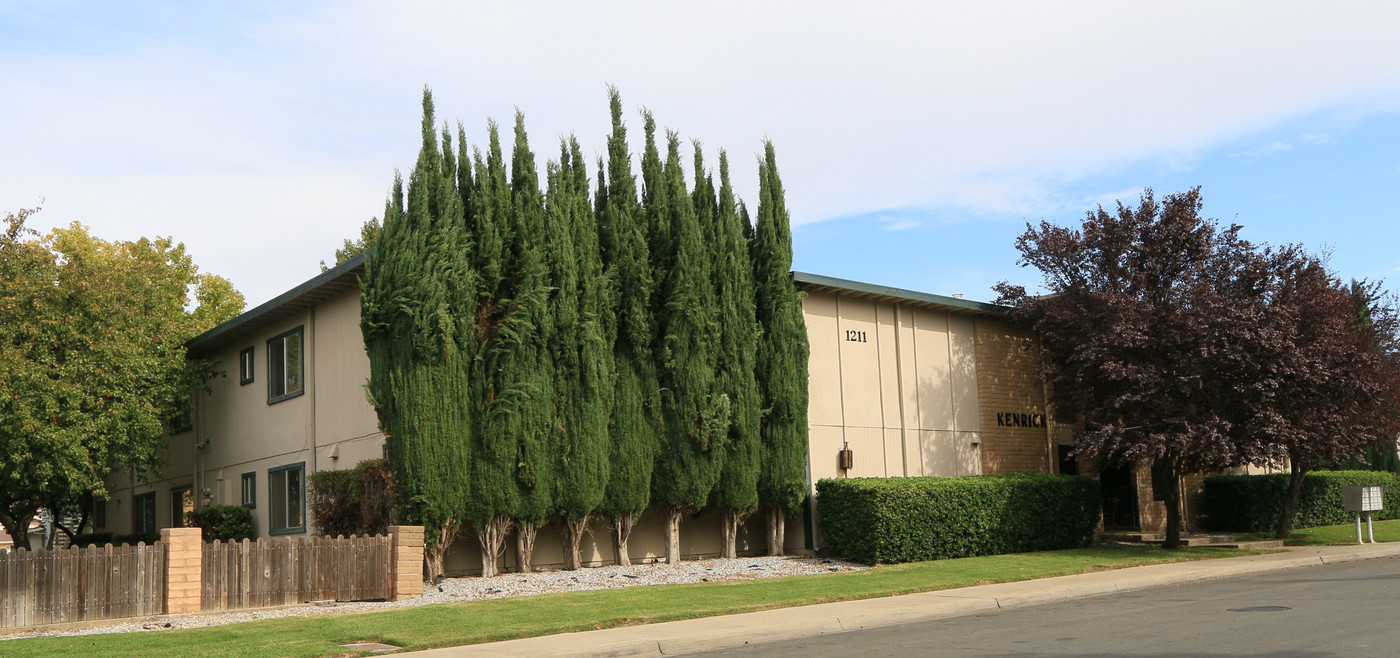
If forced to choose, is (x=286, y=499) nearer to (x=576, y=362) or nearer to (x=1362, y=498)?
(x=576, y=362)

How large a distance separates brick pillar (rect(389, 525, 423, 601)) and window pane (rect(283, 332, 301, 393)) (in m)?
7.81

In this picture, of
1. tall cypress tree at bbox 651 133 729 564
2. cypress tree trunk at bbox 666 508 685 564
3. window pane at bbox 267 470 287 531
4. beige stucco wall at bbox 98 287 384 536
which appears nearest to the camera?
tall cypress tree at bbox 651 133 729 564

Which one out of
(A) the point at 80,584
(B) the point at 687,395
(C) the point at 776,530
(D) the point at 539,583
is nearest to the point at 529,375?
(B) the point at 687,395

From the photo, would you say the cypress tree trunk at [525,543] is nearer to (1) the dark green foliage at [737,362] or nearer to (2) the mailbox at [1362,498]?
(1) the dark green foliage at [737,362]

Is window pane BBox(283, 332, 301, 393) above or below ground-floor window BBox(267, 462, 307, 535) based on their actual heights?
above

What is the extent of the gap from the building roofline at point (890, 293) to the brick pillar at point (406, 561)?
9.44 meters

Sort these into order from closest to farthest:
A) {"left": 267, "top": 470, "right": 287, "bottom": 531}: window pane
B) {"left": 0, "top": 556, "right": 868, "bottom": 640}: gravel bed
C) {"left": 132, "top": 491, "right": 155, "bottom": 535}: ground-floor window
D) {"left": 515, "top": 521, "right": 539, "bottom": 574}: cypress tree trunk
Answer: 1. {"left": 0, "top": 556, "right": 868, "bottom": 640}: gravel bed
2. {"left": 515, "top": 521, "right": 539, "bottom": 574}: cypress tree trunk
3. {"left": 267, "top": 470, "right": 287, "bottom": 531}: window pane
4. {"left": 132, "top": 491, "right": 155, "bottom": 535}: ground-floor window

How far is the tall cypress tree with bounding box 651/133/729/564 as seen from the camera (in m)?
21.2

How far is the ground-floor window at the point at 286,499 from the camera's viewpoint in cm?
2347

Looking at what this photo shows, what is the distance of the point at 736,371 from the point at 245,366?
1224cm

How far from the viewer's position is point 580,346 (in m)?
20.2

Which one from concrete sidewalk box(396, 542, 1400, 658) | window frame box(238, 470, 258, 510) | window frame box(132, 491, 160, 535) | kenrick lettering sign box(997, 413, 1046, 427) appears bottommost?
concrete sidewalk box(396, 542, 1400, 658)

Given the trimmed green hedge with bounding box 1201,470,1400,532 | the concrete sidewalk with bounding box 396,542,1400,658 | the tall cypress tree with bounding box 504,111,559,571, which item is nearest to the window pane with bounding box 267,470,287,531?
the tall cypress tree with bounding box 504,111,559,571

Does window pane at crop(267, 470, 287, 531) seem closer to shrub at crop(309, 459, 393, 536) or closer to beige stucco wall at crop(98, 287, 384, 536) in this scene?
beige stucco wall at crop(98, 287, 384, 536)
